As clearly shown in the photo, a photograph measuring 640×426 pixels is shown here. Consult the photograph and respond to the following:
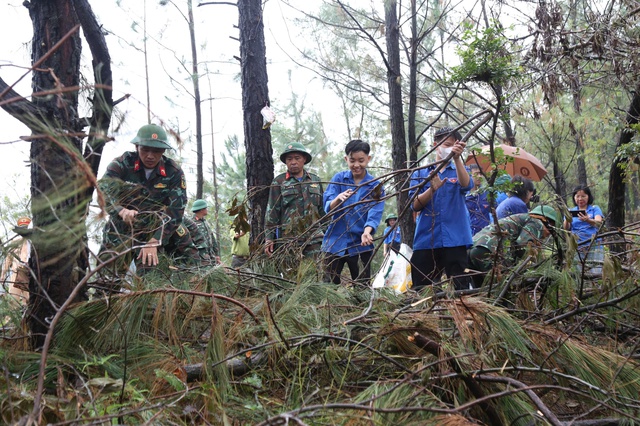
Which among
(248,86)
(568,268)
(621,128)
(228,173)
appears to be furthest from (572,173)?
(568,268)

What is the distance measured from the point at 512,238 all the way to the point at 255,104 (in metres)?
3.03

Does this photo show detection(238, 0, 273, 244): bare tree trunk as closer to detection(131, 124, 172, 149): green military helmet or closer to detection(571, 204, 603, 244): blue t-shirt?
detection(131, 124, 172, 149): green military helmet

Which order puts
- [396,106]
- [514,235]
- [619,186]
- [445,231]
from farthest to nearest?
[396,106]
[619,186]
[445,231]
[514,235]

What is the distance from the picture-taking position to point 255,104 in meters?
5.76

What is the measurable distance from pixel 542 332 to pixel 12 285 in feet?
8.74

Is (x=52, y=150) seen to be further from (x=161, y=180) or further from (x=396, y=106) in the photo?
(x=396, y=106)

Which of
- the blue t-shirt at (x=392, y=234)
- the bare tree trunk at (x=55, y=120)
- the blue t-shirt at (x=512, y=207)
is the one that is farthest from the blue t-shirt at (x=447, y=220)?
the bare tree trunk at (x=55, y=120)

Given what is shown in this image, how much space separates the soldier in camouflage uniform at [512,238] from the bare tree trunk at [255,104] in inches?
83.7

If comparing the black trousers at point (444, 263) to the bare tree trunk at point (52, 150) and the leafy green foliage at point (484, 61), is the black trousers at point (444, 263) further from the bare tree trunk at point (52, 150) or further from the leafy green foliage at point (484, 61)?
the bare tree trunk at point (52, 150)

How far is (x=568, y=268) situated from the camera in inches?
122

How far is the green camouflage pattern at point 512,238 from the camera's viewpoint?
373 centimetres

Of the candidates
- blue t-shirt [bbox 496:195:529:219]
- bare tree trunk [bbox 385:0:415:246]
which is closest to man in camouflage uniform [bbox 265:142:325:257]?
bare tree trunk [bbox 385:0:415:246]

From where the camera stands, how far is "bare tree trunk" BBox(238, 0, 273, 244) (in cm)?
565

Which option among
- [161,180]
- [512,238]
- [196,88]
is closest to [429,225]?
[512,238]
